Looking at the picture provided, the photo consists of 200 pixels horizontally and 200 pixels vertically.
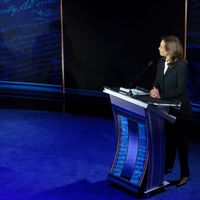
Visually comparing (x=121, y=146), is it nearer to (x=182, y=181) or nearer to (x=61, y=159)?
(x=182, y=181)

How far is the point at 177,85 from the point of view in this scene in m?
4.25

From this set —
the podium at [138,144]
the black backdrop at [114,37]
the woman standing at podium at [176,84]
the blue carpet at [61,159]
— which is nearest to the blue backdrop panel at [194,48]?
the black backdrop at [114,37]

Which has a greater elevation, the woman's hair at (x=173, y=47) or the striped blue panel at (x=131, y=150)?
the woman's hair at (x=173, y=47)

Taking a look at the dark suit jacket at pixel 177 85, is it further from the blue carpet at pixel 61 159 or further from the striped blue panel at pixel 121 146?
the blue carpet at pixel 61 159

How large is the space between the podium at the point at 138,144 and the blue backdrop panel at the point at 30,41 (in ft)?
10.7

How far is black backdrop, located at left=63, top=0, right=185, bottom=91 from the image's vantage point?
6238mm

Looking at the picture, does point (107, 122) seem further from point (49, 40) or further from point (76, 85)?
point (49, 40)

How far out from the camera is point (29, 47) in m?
7.52

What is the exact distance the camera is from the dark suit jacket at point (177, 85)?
13.9 ft

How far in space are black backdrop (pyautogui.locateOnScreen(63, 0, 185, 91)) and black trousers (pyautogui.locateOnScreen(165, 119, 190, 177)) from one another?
1.84 m

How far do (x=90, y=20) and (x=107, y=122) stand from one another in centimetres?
160

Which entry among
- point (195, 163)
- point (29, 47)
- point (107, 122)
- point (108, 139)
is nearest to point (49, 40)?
point (29, 47)

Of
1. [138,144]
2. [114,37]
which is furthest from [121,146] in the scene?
[114,37]

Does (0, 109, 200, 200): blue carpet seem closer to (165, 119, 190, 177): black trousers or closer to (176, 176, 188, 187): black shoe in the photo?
(176, 176, 188, 187): black shoe
